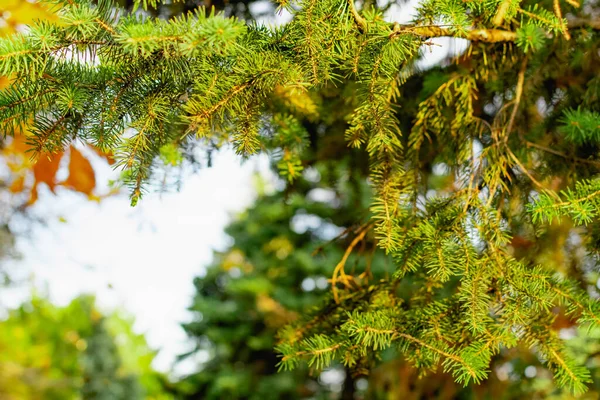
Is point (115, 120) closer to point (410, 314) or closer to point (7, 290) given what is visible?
point (410, 314)

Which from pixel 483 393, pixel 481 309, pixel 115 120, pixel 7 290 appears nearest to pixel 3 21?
pixel 115 120

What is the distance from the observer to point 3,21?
87.4 inches

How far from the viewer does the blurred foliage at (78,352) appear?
38.7ft

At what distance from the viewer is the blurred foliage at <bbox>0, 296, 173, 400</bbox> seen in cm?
1180

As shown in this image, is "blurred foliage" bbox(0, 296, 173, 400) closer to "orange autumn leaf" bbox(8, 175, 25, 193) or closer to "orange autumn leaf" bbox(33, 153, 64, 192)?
"orange autumn leaf" bbox(8, 175, 25, 193)

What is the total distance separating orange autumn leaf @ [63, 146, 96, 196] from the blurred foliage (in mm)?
9672

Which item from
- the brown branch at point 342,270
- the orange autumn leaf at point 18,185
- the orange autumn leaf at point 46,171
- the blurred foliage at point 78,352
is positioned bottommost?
the brown branch at point 342,270

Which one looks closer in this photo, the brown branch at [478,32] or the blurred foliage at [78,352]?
the brown branch at [478,32]

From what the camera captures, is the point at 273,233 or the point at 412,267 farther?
the point at 273,233

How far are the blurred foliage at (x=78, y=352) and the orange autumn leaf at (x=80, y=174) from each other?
9672 mm

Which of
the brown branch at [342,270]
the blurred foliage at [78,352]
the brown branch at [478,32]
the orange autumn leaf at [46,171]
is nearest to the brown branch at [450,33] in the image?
the brown branch at [478,32]

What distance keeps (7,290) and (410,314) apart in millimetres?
4412

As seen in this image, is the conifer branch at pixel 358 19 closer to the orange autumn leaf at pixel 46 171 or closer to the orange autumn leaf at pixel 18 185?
the orange autumn leaf at pixel 46 171

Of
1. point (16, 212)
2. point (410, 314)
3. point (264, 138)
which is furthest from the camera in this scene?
point (16, 212)
